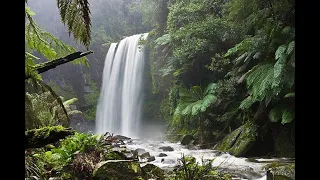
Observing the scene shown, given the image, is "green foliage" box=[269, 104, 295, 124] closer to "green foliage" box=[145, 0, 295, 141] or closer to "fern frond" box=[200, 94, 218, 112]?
"green foliage" box=[145, 0, 295, 141]

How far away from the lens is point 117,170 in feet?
13.1

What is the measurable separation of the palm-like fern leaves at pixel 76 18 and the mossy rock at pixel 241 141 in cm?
626

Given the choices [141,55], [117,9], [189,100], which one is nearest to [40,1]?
[117,9]

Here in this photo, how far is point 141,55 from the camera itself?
15141 millimetres

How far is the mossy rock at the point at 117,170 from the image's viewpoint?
12.8ft

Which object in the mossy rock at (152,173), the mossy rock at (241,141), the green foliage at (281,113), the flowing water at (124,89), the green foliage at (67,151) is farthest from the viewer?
the flowing water at (124,89)

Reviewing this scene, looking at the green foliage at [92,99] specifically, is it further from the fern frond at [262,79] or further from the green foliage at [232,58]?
the fern frond at [262,79]

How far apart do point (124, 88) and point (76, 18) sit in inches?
565

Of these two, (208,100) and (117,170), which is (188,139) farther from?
(117,170)

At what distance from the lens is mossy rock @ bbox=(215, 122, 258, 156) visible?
7074 millimetres

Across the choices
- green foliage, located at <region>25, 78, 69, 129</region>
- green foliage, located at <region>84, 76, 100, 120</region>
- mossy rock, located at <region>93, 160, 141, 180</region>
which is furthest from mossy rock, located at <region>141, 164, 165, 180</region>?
green foliage, located at <region>84, 76, 100, 120</region>

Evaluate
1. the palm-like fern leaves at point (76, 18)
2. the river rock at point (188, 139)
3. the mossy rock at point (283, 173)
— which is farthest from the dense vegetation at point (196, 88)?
the mossy rock at point (283, 173)
